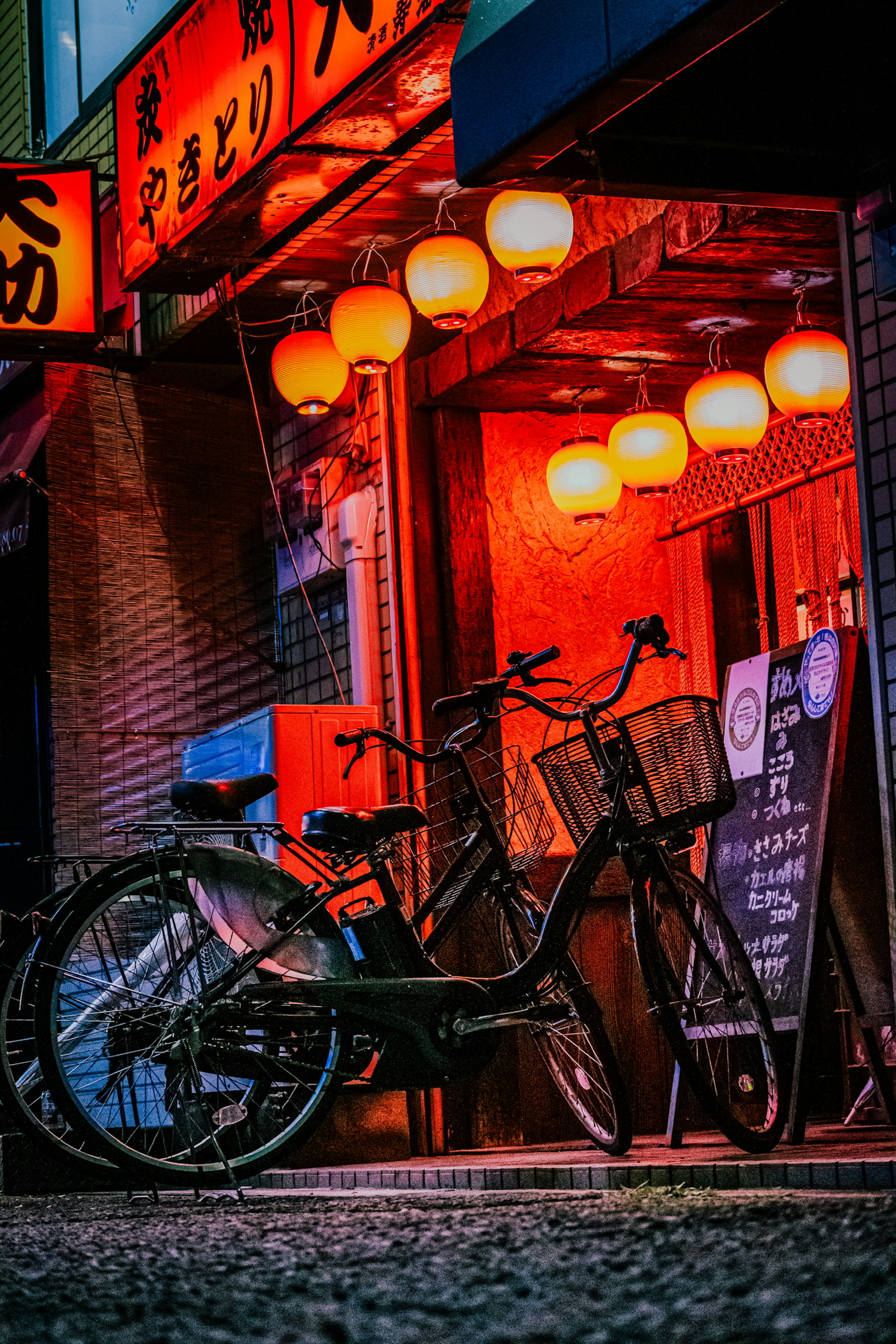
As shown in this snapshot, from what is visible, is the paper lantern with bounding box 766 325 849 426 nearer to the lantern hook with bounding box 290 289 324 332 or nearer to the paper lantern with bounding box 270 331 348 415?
the paper lantern with bounding box 270 331 348 415

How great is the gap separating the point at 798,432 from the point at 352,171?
2.44 m

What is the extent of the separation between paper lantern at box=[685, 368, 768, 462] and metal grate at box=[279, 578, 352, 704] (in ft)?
7.62

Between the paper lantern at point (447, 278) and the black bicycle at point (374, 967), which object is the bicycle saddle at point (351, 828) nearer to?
the black bicycle at point (374, 967)

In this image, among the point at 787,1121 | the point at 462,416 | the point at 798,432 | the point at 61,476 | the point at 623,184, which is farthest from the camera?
the point at 61,476

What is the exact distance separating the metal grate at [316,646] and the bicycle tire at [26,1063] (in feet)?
12.0

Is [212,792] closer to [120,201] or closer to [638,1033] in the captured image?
[638,1033]

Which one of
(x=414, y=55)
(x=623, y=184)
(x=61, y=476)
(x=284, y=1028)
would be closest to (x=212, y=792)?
(x=284, y=1028)

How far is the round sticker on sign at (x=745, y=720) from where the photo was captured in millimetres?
7246

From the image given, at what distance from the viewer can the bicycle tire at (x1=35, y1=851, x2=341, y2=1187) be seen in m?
5.30

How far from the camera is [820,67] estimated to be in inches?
214

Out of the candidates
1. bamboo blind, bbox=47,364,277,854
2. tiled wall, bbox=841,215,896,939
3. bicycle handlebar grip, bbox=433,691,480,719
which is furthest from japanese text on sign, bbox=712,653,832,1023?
bamboo blind, bbox=47,364,277,854

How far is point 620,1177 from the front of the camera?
548cm

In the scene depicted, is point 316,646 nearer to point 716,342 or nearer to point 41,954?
point 716,342

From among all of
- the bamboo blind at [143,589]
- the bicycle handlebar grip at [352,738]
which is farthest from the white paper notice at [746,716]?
the bamboo blind at [143,589]
